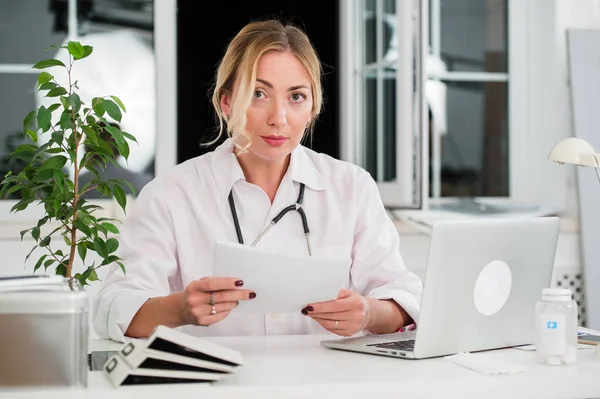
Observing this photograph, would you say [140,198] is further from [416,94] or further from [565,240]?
[565,240]

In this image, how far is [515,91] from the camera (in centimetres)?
403

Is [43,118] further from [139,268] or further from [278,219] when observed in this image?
[278,219]

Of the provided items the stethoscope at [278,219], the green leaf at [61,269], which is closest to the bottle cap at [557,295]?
the stethoscope at [278,219]

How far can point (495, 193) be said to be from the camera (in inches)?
166

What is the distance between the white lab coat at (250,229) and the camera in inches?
85.2

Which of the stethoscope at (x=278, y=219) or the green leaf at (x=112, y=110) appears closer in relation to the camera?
the green leaf at (x=112, y=110)

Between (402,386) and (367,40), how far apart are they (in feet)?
8.57

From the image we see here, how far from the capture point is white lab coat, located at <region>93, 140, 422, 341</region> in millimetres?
2164

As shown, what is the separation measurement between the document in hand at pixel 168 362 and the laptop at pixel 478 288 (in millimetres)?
420

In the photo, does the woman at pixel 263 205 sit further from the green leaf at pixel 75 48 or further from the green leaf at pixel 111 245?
the green leaf at pixel 75 48

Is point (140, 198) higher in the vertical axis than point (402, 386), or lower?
higher

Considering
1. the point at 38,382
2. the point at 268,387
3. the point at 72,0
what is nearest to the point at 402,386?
the point at 268,387

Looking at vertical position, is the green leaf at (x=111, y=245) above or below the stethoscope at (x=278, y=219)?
below

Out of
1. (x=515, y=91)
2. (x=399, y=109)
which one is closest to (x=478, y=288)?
(x=399, y=109)
